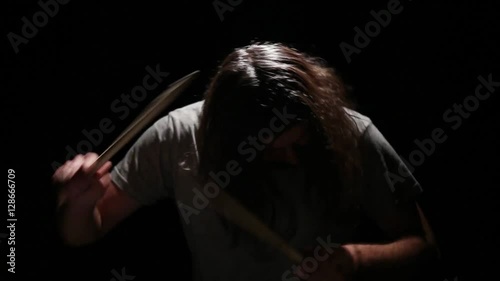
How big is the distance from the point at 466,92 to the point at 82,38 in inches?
39.3

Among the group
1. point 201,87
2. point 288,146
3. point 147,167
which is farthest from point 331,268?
point 201,87

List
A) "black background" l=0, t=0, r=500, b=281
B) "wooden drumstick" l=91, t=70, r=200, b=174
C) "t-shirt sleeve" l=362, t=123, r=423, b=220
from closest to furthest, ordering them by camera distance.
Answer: "wooden drumstick" l=91, t=70, r=200, b=174
"t-shirt sleeve" l=362, t=123, r=423, b=220
"black background" l=0, t=0, r=500, b=281

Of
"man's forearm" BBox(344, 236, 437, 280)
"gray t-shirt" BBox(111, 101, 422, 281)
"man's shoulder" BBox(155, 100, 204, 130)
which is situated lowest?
"man's forearm" BBox(344, 236, 437, 280)

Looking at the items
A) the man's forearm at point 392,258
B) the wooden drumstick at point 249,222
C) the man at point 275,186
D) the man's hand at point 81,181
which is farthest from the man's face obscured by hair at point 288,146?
the man's hand at point 81,181

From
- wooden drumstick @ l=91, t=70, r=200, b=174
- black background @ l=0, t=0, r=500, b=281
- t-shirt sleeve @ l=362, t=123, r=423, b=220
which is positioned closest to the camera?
wooden drumstick @ l=91, t=70, r=200, b=174

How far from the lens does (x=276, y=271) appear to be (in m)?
1.15

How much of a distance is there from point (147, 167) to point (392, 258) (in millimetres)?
550

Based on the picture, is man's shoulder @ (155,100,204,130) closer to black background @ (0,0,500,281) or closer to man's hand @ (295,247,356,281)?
black background @ (0,0,500,281)

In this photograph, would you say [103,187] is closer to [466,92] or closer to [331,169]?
[331,169]

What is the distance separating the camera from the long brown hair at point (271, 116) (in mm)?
1030

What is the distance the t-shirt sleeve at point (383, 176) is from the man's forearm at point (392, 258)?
0.07 metres

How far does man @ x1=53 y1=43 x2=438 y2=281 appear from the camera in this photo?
3.54ft

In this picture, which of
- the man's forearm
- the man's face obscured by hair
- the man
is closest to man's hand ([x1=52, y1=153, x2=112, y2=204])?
the man

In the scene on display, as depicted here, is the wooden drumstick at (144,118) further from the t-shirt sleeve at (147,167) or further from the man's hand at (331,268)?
the man's hand at (331,268)
